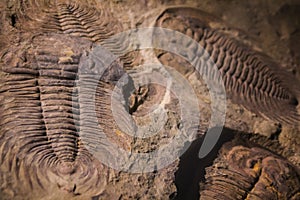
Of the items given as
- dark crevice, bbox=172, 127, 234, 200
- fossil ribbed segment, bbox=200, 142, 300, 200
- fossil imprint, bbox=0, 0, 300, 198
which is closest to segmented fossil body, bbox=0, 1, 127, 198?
fossil imprint, bbox=0, 0, 300, 198

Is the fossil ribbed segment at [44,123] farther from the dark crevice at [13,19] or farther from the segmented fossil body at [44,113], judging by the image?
the dark crevice at [13,19]

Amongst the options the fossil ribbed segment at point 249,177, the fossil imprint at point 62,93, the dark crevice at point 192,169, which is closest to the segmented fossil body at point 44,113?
the fossil imprint at point 62,93

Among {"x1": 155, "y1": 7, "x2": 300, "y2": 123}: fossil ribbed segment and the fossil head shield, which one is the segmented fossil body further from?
{"x1": 155, "y1": 7, "x2": 300, "y2": 123}: fossil ribbed segment

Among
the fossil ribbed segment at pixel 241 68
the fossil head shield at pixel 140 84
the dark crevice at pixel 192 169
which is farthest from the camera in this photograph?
the fossil ribbed segment at pixel 241 68

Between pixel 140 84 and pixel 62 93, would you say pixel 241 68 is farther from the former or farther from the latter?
pixel 62 93

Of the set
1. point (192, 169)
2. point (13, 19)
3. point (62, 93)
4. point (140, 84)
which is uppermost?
point (13, 19)

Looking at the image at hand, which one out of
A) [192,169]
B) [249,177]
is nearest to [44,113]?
[192,169]

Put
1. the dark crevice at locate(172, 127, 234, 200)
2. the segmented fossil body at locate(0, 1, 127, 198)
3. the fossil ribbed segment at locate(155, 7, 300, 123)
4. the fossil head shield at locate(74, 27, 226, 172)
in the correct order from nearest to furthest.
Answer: the segmented fossil body at locate(0, 1, 127, 198) → the fossil head shield at locate(74, 27, 226, 172) → the dark crevice at locate(172, 127, 234, 200) → the fossil ribbed segment at locate(155, 7, 300, 123)
